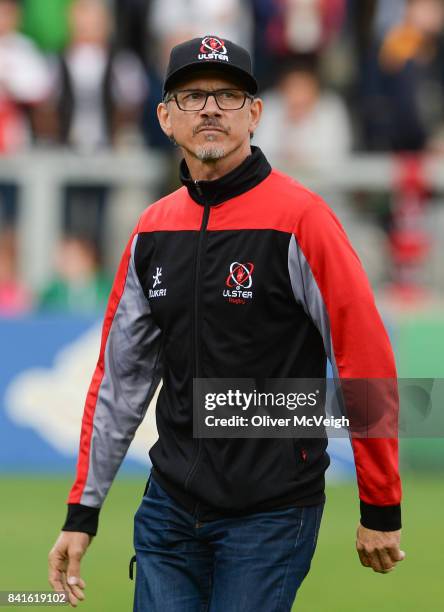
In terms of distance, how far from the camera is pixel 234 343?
4.12 m

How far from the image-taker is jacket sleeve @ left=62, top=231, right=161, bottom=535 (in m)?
4.44

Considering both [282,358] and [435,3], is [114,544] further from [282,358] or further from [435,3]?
[435,3]

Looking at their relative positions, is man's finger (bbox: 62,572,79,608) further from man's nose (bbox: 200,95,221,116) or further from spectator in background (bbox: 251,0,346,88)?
spectator in background (bbox: 251,0,346,88)

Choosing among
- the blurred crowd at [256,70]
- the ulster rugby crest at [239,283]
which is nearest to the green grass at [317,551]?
the blurred crowd at [256,70]

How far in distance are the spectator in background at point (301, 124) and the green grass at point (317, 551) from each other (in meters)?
3.27

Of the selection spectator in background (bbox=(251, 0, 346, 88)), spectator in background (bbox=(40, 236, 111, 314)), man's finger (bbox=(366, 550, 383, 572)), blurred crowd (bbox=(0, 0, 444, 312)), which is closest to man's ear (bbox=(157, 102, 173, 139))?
man's finger (bbox=(366, 550, 383, 572))

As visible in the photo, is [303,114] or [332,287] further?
[303,114]

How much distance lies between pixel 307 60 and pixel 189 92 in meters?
8.61

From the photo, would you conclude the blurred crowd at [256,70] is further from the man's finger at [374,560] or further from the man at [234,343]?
the man's finger at [374,560]

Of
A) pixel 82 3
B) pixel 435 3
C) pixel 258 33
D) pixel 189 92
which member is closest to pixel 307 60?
Answer: pixel 258 33

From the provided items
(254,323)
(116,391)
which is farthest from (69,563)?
(254,323)

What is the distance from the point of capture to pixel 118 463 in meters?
4.51

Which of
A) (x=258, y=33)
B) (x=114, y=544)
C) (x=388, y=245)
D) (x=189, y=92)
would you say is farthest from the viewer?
(x=258, y=33)

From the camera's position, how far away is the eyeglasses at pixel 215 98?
4.25m
